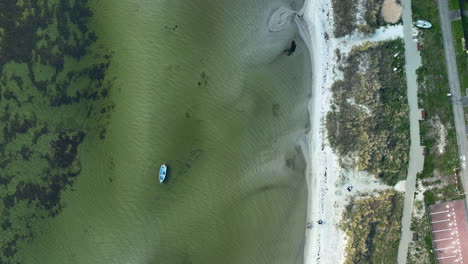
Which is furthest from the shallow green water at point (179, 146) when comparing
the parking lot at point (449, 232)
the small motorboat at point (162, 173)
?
the parking lot at point (449, 232)

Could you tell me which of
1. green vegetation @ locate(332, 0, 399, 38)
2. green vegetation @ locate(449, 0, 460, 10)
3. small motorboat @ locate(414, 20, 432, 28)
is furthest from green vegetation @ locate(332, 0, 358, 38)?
green vegetation @ locate(449, 0, 460, 10)

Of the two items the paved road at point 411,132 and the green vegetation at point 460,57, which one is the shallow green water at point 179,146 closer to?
the paved road at point 411,132

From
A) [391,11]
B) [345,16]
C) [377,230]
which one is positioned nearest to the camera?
[377,230]

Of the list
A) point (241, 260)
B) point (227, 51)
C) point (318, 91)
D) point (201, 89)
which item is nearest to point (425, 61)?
point (318, 91)

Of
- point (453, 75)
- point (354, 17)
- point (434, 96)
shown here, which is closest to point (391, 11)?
point (354, 17)

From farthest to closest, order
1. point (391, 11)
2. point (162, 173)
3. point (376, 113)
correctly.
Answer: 1. point (162, 173)
2. point (391, 11)
3. point (376, 113)

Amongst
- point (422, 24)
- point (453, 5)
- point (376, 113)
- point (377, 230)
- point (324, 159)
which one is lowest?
point (377, 230)

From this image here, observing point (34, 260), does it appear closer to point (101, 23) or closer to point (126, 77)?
point (126, 77)

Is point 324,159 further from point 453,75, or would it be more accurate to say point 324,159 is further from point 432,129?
point 453,75
